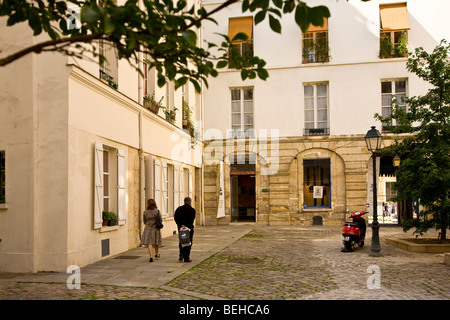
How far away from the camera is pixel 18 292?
23.8 feet

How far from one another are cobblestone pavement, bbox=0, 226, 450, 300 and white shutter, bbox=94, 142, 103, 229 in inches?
96.1

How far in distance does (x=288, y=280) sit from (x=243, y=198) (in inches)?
635

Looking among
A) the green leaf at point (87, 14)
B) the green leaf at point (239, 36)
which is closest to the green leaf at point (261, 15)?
the green leaf at point (239, 36)

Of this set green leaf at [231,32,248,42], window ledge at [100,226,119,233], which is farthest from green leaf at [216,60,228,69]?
window ledge at [100,226,119,233]

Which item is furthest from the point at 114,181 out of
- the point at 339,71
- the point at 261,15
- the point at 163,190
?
the point at 339,71

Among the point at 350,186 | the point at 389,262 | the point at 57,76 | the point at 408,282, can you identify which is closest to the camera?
the point at 408,282

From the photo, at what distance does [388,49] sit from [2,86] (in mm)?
17712

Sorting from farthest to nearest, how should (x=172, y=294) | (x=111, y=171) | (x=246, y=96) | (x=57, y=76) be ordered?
1. (x=246, y=96)
2. (x=111, y=171)
3. (x=57, y=76)
4. (x=172, y=294)

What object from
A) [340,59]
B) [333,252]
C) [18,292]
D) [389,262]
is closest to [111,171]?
[18,292]

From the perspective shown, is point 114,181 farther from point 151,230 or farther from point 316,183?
point 316,183

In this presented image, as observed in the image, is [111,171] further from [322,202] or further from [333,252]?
[322,202]

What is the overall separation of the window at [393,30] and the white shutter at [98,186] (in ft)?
52.3

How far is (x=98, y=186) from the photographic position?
10594 millimetres

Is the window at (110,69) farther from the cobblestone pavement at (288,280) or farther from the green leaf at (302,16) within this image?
the green leaf at (302,16)
